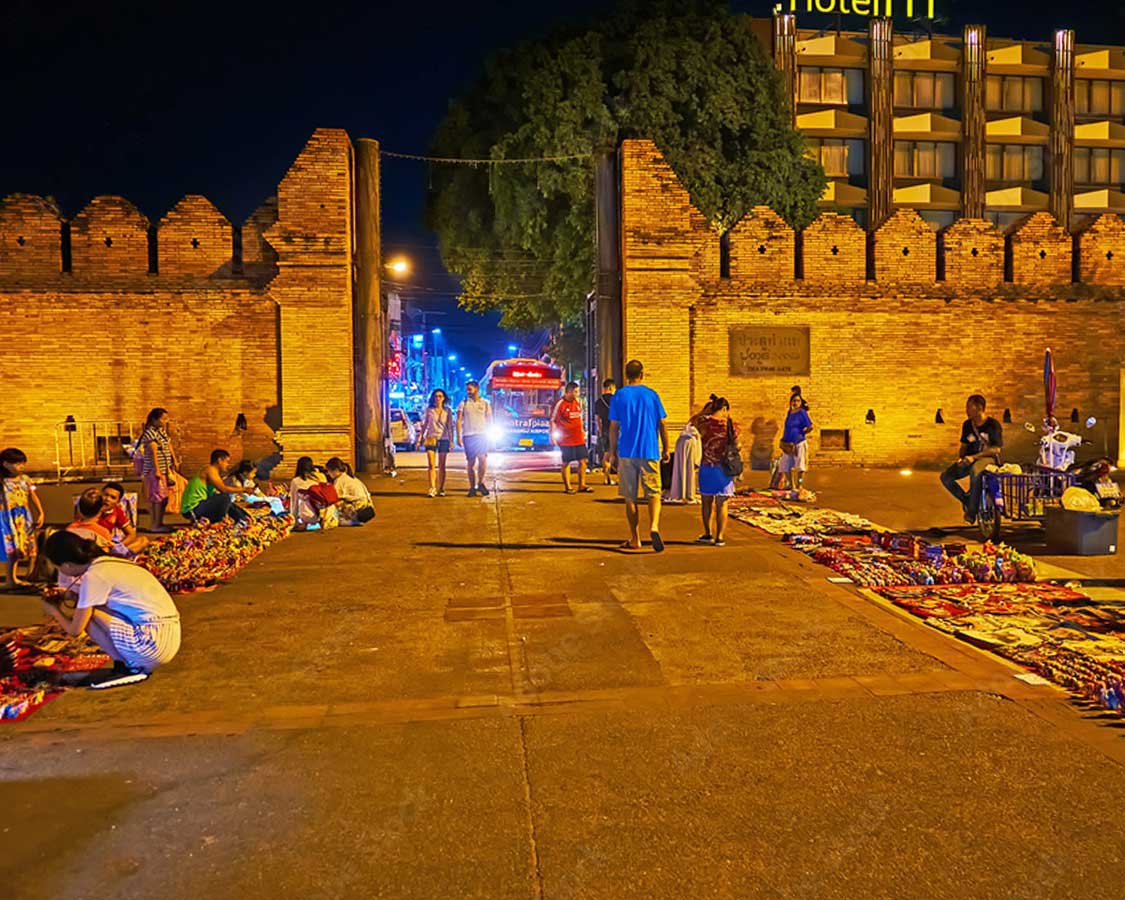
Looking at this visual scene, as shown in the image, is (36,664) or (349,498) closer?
(36,664)

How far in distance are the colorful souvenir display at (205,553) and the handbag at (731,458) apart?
5086 millimetres

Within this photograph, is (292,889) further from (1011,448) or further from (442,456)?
(1011,448)

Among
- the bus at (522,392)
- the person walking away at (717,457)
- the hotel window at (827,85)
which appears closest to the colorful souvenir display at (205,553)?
the person walking away at (717,457)

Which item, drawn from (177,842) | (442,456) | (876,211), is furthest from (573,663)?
(876,211)

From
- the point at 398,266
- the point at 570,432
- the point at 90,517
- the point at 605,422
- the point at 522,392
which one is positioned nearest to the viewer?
the point at 90,517

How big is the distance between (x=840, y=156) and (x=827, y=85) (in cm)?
389

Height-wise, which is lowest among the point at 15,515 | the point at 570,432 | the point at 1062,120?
the point at 15,515

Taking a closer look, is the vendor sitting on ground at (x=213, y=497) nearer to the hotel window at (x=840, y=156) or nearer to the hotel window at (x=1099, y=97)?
the hotel window at (x=840, y=156)

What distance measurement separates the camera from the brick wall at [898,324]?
17.6 meters

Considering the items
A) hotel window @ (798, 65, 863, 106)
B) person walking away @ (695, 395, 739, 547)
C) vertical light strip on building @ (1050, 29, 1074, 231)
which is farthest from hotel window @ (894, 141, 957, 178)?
person walking away @ (695, 395, 739, 547)

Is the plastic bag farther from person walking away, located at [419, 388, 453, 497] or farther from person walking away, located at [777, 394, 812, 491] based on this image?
person walking away, located at [419, 388, 453, 497]

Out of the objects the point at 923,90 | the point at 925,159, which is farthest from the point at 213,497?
the point at 923,90

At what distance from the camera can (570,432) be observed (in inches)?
569

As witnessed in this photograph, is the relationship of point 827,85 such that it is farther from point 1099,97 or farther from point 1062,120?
point 1099,97
